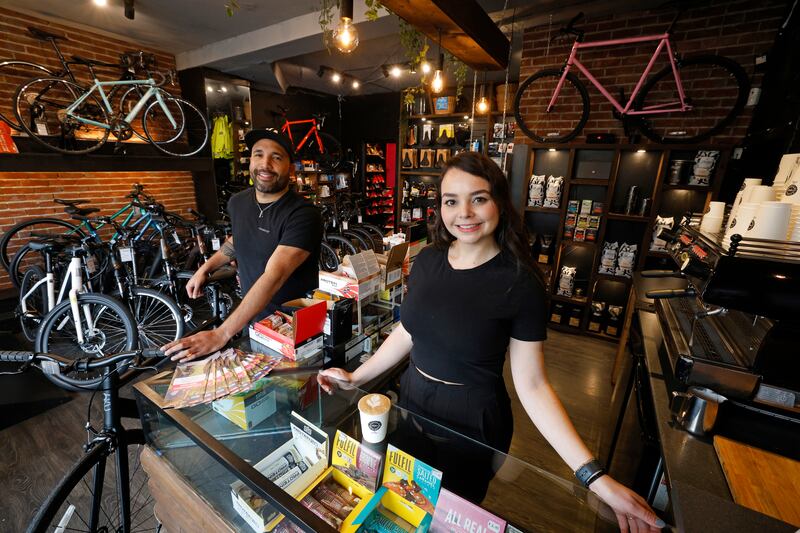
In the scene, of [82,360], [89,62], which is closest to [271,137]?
[82,360]

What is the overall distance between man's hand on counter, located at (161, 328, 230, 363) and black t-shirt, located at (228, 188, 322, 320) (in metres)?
0.56

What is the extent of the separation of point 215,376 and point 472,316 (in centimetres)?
93

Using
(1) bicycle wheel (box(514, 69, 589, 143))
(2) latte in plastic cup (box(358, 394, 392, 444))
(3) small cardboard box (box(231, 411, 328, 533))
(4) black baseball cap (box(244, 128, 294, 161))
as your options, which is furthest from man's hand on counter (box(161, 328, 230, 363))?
(1) bicycle wheel (box(514, 69, 589, 143))

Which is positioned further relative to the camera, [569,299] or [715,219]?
[569,299]

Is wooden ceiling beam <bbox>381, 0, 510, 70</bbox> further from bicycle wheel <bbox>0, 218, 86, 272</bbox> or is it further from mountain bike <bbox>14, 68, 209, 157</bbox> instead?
bicycle wheel <bbox>0, 218, 86, 272</bbox>

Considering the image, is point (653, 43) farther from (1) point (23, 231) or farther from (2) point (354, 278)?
(1) point (23, 231)

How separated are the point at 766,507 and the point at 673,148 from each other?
134 inches

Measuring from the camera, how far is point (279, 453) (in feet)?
3.48

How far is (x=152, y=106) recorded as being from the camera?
5.15 metres

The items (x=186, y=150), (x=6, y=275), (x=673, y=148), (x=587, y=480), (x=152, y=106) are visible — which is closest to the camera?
(x=587, y=480)

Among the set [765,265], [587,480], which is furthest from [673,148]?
[587,480]

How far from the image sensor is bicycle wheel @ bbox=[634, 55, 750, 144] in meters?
3.08

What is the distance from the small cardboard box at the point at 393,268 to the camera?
1905 mm

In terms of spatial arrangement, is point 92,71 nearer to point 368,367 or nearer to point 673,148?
point 368,367
